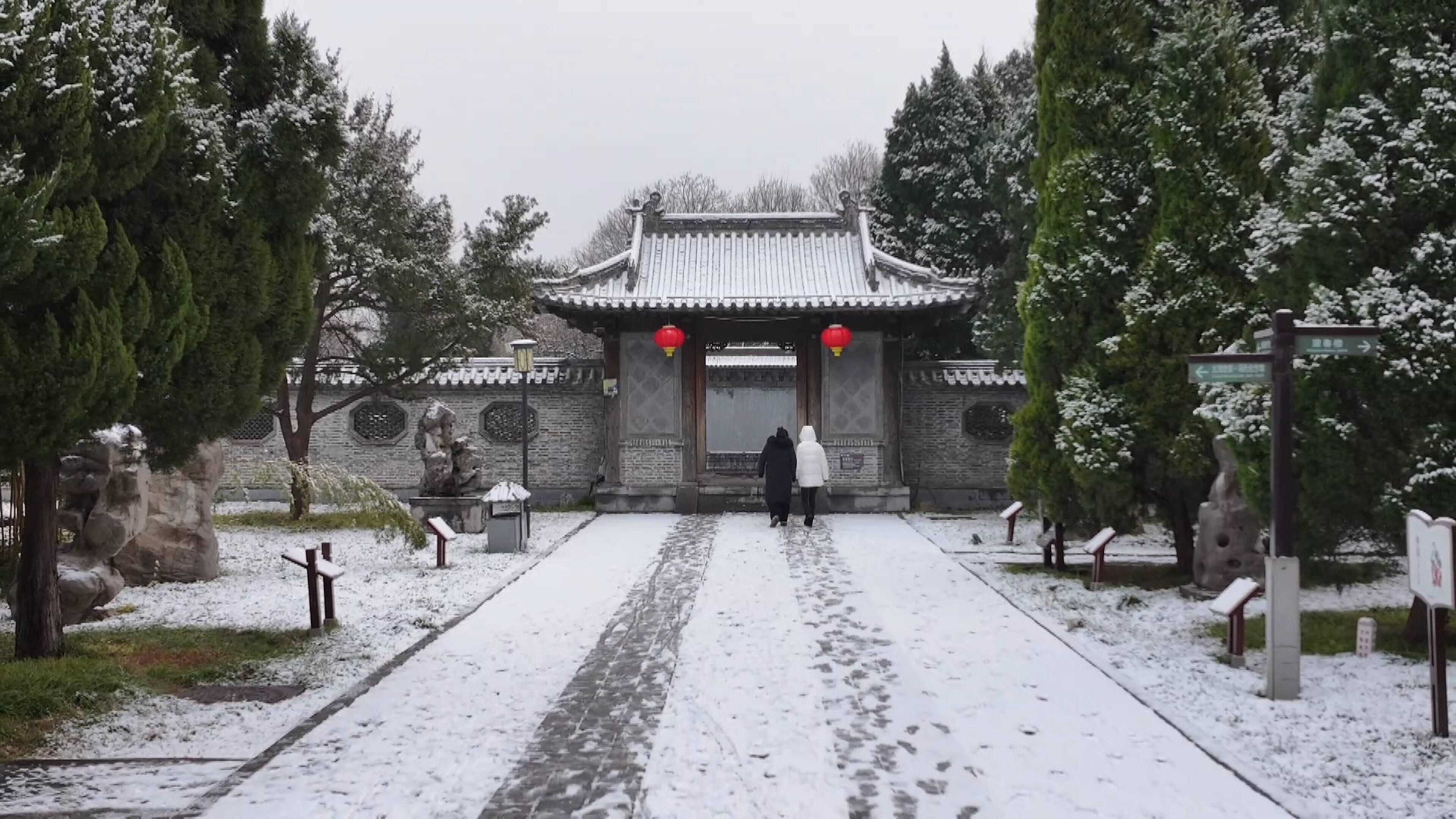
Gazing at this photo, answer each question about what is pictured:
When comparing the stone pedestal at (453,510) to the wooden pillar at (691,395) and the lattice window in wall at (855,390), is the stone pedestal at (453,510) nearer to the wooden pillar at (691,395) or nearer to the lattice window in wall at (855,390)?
the wooden pillar at (691,395)

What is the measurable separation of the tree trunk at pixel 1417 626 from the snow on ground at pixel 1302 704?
347 millimetres

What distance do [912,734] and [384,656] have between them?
342 cm

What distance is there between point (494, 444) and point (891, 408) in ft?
21.5

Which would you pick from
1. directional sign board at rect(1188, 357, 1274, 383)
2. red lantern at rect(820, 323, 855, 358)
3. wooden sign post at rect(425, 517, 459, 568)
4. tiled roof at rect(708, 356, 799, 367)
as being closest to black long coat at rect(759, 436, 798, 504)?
red lantern at rect(820, 323, 855, 358)

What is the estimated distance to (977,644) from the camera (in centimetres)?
680

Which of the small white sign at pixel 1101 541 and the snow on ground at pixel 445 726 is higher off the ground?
the small white sign at pixel 1101 541

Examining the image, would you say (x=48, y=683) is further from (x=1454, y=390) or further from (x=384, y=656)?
(x=1454, y=390)

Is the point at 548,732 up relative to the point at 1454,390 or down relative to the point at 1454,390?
down

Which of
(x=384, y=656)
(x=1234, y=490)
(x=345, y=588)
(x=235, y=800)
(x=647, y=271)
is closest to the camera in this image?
(x=235, y=800)

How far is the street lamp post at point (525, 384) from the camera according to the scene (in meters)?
15.7

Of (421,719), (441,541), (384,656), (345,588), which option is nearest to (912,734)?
(421,719)

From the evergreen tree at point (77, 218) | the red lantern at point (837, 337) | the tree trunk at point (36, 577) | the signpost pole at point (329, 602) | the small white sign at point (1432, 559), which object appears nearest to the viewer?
the evergreen tree at point (77, 218)

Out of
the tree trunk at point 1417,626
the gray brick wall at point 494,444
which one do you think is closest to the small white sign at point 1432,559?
the tree trunk at point 1417,626

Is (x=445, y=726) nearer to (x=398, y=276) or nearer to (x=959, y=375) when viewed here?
(x=398, y=276)
